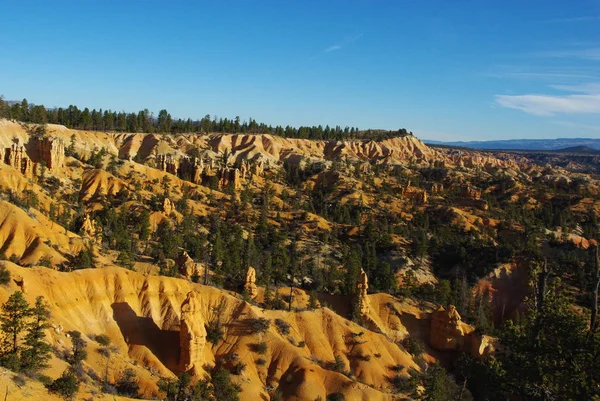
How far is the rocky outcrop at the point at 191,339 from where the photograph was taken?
A: 35281mm

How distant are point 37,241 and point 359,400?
113 ft

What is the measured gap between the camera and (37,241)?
48094 mm

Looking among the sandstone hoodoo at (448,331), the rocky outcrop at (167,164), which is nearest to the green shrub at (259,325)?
the sandstone hoodoo at (448,331)

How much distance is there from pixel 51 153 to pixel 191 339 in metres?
64.4

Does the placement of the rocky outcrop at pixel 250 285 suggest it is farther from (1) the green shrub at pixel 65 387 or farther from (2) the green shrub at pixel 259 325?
(1) the green shrub at pixel 65 387

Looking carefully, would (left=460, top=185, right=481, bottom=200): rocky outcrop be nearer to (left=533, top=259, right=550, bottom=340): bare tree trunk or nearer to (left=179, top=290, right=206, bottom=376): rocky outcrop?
(left=179, top=290, right=206, bottom=376): rocky outcrop

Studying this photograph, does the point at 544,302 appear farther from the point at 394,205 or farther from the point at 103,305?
the point at 394,205

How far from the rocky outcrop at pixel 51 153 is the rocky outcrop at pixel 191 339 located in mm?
62475

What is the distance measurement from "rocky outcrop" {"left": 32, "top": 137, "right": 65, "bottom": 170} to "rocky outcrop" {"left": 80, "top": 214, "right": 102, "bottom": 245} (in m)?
27.9

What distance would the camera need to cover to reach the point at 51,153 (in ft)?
281

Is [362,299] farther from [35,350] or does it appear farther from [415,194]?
[415,194]

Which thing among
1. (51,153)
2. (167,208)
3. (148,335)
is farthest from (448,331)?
(51,153)

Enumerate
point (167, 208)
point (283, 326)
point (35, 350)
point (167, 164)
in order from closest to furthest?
point (35, 350), point (283, 326), point (167, 208), point (167, 164)

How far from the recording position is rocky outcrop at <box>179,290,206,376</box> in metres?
35.3
